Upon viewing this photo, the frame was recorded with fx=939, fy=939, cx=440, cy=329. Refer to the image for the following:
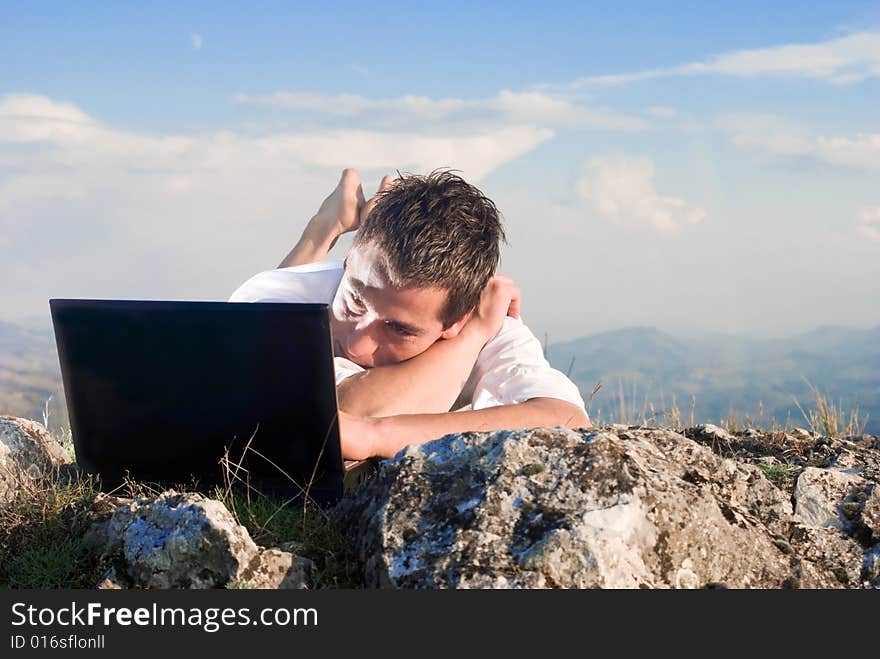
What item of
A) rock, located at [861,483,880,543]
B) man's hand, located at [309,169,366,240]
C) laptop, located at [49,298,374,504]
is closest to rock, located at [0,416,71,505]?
laptop, located at [49,298,374,504]

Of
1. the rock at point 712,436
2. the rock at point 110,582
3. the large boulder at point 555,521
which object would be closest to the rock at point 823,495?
the large boulder at point 555,521

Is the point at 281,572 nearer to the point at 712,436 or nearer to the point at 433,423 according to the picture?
the point at 433,423

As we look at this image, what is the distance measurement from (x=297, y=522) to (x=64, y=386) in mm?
1238

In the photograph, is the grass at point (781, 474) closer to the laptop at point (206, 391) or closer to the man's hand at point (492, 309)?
the man's hand at point (492, 309)

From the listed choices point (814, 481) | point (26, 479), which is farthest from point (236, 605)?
point (814, 481)

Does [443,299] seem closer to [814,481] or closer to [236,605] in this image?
[814,481]

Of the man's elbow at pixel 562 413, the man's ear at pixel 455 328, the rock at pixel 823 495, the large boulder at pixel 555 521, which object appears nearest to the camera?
the large boulder at pixel 555 521

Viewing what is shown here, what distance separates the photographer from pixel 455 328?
551 centimetres

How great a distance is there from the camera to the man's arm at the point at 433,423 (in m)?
4.21

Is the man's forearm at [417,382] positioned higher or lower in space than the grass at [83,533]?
higher

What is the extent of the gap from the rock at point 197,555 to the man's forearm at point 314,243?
378 cm

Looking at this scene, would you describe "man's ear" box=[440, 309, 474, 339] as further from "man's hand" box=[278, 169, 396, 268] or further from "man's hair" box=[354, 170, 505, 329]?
"man's hand" box=[278, 169, 396, 268]

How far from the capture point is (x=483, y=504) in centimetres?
326

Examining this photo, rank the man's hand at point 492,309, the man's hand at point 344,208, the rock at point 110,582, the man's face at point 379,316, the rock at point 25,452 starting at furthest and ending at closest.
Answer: the man's hand at point 344,208
the man's hand at point 492,309
the man's face at point 379,316
the rock at point 25,452
the rock at point 110,582
